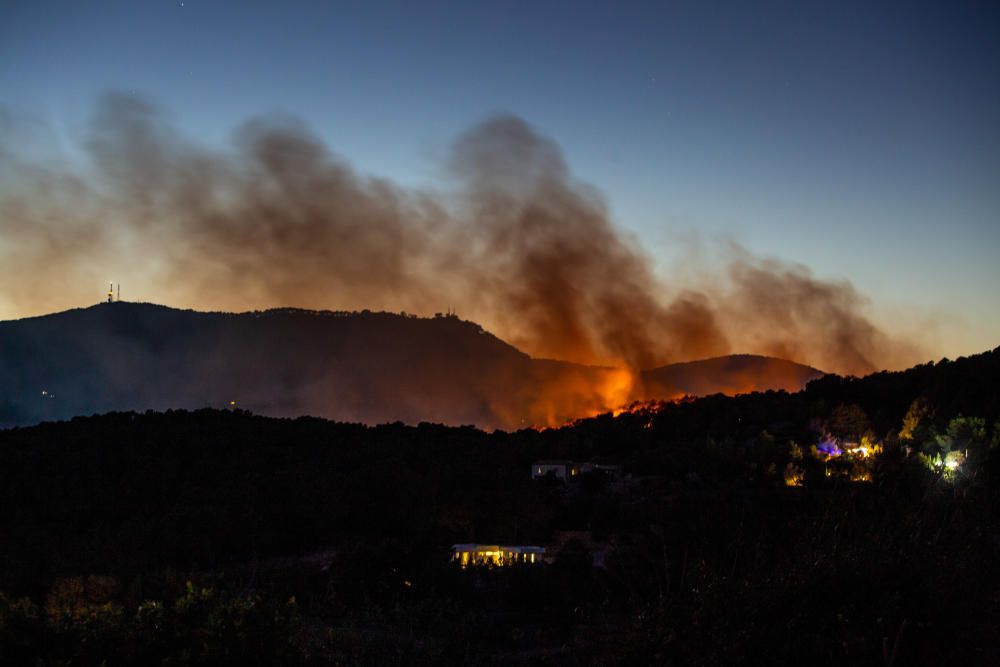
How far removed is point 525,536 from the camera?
32156 millimetres

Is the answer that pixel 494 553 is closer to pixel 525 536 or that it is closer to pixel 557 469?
pixel 525 536

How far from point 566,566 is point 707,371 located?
72219mm

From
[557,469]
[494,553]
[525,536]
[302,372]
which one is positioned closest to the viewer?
[494,553]

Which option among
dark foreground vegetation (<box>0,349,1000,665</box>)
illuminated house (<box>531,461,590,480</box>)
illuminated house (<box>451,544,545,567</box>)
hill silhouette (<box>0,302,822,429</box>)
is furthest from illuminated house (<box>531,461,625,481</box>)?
hill silhouette (<box>0,302,822,429</box>)

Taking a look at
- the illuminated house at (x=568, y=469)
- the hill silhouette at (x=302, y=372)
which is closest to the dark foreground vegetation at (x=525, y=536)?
the illuminated house at (x=568, y=469)

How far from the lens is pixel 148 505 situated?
37438 millimetres

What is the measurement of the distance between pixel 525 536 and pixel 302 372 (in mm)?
61204

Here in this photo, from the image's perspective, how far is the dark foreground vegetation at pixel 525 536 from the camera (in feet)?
24.7

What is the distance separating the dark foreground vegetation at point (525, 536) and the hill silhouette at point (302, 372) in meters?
20.7

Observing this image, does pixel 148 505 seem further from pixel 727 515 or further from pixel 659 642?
pixel 659 642

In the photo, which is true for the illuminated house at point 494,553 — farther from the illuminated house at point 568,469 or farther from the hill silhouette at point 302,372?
the hill silhouette at point 302,372

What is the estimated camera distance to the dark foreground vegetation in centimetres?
752

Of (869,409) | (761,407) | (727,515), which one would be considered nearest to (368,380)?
(761,407)

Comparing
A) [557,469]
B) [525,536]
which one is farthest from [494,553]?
[557,469]
